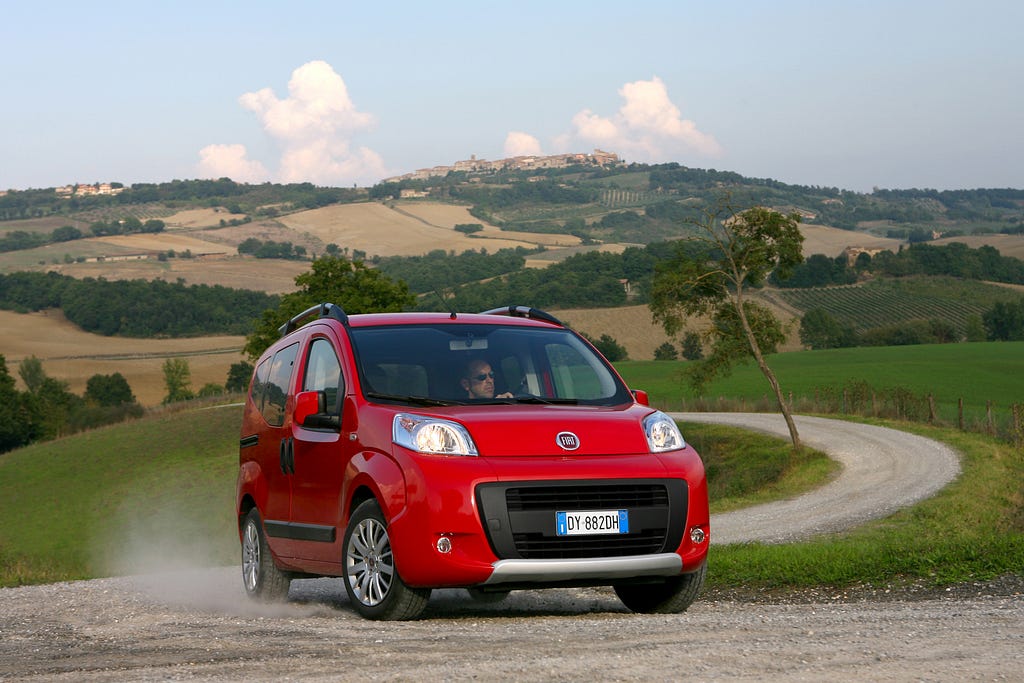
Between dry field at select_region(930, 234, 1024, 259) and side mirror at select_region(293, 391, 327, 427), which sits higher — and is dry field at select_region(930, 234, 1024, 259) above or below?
above

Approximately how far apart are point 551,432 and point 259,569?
136 inches

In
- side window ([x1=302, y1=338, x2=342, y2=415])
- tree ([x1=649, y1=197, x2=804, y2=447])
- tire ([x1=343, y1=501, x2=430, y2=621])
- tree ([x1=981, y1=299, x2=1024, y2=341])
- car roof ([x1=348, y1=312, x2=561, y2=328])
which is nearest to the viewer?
tire ([x1=343, y1=501, x2=430, y2=621])

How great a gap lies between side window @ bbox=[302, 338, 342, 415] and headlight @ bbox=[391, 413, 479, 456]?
3.27ft

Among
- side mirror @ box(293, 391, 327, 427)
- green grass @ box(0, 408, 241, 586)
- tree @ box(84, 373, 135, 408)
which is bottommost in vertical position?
tree @ box(84, 373, 135, 408)

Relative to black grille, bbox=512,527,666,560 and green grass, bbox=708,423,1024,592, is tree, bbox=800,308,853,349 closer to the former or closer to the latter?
green grass, bbox=708,423,1024,592

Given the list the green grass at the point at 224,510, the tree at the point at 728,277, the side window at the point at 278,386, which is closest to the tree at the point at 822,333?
the green grass at the point at 224,510

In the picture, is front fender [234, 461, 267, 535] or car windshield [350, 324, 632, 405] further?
front fender [234, 461, 267, 535]

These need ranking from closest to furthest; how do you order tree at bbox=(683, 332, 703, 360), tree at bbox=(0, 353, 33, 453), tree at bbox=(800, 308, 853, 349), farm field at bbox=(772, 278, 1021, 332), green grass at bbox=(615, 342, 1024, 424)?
green grass at bbox=(615, 342, 1024, 424), tree at bbox=(0, 353, 33, 453), tree at bbox=(683, 332, 703, 360), tree at bbox=(800, 308, 853, 349), farm field at bbox=(772, 278, 1021, 332)

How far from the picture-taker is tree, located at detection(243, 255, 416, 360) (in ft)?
253

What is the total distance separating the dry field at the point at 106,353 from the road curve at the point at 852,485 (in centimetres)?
8170

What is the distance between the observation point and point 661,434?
26.9ft

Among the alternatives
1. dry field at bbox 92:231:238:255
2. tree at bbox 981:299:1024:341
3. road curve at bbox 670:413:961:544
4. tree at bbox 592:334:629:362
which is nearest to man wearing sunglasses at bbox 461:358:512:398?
road curve at bbox 670:413:961:544

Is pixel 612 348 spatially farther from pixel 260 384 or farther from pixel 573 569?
pixel 573 569

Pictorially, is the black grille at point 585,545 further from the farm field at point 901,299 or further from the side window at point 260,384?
the farm field at point 901,299
